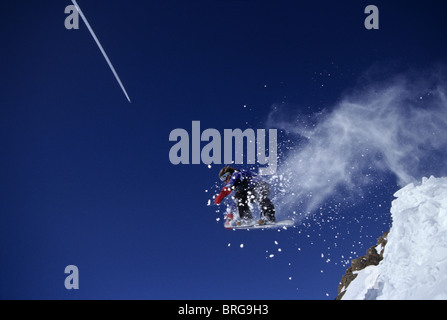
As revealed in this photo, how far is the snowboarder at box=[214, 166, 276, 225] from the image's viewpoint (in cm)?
1170

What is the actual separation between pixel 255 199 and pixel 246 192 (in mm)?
410

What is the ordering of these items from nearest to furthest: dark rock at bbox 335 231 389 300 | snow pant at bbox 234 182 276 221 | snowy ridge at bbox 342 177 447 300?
snowy ridge at bbox 342 177 447 300, snow pant at bbox 234 182 276 221, dark rock at bbox 335 231 389 300

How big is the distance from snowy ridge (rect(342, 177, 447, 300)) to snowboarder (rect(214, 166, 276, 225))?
3757 millimetres

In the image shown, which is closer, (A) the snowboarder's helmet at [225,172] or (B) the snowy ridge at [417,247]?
(B) the snowy ridge at [417,247]

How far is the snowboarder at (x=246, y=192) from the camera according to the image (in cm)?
1170

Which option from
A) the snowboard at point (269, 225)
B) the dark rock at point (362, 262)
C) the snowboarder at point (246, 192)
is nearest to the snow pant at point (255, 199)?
the snowboarder at point (246, 192)

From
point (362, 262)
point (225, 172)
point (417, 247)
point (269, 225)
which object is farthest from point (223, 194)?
point (362, 262)

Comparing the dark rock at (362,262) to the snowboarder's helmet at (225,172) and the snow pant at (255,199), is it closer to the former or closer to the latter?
the snow pant at (255,199)

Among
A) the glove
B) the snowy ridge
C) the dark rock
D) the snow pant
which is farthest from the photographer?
the dark rock

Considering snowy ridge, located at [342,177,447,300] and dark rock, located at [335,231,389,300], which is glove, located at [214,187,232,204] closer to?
snowy ridge, located at [342,177,447,300]

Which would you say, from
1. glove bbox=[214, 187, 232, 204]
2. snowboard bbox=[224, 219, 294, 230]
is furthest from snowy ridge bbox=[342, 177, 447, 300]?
glove bbox=[214, 187, 232, 204]

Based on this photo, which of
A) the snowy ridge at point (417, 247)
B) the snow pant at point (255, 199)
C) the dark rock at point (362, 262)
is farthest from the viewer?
the dark rock at point (362, 262)
